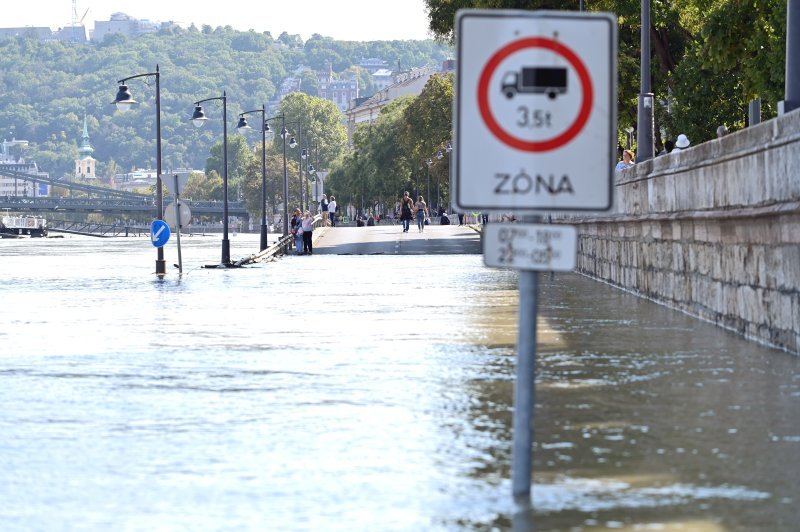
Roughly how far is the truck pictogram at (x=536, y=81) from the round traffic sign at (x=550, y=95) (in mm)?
39

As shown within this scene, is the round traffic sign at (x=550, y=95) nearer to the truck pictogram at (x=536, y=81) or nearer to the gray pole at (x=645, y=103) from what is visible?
the truck pictogram at (x=536, y=81)

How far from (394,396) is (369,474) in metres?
3.81

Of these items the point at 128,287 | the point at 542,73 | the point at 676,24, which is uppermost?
the point at 676,24

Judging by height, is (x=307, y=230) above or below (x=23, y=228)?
above

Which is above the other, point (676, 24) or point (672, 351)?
point (676, 24)

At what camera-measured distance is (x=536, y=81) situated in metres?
7.45

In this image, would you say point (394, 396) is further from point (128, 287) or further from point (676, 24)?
point (676, 24)

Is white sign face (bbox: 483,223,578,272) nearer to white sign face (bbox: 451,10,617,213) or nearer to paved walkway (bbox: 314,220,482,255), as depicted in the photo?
white sign face (bbox: 451,10,617,213)

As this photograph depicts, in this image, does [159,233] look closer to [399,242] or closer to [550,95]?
[399,242]

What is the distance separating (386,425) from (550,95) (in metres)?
3.86

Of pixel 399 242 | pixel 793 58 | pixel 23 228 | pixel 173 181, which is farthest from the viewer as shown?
pixel 23 228

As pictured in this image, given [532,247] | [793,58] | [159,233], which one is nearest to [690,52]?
[159,233]

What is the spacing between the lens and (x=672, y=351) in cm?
1625

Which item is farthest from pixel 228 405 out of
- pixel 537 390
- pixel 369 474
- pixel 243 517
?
pixel 243 517
